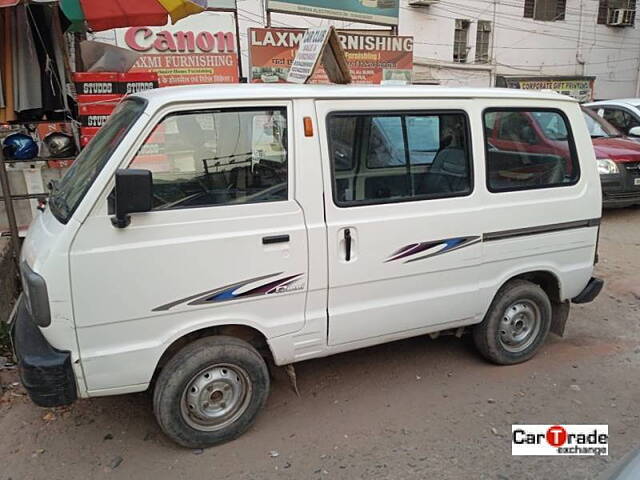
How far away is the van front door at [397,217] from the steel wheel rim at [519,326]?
1.61ft

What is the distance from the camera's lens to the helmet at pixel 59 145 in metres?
5.45

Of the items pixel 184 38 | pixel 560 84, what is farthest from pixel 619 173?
pixel 560 84

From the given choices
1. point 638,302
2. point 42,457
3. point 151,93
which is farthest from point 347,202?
point 638,302

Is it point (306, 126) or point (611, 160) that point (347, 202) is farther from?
point (611, 160)

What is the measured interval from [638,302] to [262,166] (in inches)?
167

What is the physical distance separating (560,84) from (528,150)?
63.8 feet

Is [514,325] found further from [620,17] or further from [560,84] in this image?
[620,17]

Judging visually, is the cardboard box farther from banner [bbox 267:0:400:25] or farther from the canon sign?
the canon sign

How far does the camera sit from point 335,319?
10.1 feet

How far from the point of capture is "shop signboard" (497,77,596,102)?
62.2 ft

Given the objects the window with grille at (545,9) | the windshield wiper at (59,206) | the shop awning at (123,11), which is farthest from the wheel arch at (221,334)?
the window with grille at (545,9)

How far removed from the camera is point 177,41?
1245 cm

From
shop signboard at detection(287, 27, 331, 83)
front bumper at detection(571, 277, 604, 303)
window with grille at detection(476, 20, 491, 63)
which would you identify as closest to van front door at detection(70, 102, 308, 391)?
shop signboard at detection(287, 27, 331, 83)

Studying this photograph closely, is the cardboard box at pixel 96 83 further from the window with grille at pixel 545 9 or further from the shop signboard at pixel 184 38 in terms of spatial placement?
the window with grille at pixel 545 9
